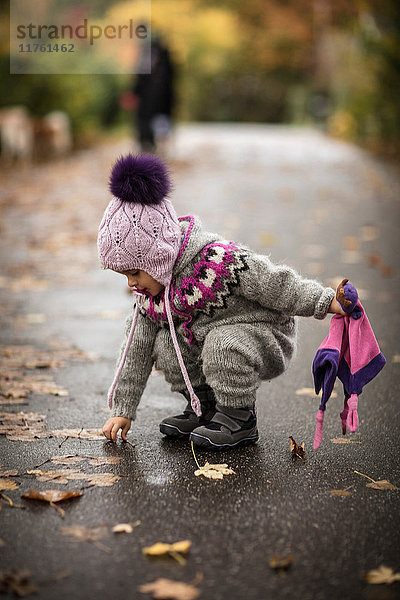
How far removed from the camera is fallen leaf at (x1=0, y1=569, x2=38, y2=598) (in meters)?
2.22

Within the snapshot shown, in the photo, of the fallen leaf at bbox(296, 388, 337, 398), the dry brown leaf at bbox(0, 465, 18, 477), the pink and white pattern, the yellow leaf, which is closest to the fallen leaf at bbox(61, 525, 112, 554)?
the yellow leaf

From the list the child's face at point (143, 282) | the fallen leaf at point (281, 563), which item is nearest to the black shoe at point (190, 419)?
the child's face at point (143, 282)

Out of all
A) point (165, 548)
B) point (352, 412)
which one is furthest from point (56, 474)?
point (352, 412)

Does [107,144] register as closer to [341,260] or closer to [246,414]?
[341,260]

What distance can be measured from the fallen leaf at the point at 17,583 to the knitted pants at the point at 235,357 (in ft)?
3.78

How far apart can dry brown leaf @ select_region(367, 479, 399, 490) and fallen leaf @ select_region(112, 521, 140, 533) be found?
2.87 feet

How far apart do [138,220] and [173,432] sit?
0.94 meters

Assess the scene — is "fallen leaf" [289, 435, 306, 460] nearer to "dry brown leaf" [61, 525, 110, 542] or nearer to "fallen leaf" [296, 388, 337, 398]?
"fallen leaf" [296, 388, 337, 398]

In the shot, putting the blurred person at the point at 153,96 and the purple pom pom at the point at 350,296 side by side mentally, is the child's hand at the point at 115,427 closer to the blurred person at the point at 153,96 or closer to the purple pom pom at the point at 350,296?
the purple pom pom at the point at 350,296

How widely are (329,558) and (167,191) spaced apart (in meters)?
1.45

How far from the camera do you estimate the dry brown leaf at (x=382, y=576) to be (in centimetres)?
228

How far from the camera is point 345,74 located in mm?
24188

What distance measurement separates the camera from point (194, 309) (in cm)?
325

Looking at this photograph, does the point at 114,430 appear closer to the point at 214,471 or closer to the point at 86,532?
the point at 214,471
